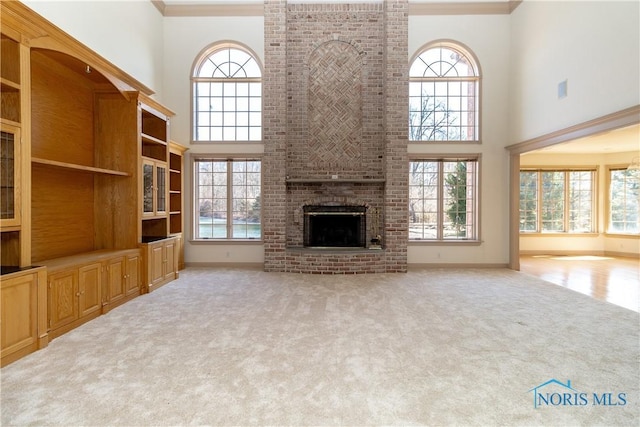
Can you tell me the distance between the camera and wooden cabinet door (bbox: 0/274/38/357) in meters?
2.79

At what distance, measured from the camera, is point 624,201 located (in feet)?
28.4

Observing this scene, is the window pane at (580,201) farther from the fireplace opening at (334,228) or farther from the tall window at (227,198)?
the tall window at (227,198)

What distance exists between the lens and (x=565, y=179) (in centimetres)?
892

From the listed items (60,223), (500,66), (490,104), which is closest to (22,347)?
(60,223)

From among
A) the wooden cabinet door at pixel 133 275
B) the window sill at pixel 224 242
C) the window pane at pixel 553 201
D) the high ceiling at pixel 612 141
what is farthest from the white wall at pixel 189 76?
the window pane at pixel 553 201

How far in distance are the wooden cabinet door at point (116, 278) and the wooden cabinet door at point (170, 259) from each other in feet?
3.43

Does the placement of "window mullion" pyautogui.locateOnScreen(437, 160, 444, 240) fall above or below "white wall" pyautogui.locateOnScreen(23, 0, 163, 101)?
below

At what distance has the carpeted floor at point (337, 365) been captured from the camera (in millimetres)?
2125

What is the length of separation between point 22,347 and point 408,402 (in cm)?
330

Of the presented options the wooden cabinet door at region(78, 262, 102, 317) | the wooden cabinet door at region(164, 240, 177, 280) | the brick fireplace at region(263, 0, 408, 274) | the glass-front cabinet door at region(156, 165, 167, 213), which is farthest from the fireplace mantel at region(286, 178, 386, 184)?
the wooden cabinet door at region(78, 262, 102, 317)

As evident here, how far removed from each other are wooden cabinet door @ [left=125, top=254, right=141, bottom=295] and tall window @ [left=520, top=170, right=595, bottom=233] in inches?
360

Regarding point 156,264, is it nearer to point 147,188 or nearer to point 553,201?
point 147,188

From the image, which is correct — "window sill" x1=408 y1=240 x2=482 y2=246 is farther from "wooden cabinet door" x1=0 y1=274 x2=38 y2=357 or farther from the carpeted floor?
"wooden cabinet door" x1=0 y1=274 x2=38 y2=357

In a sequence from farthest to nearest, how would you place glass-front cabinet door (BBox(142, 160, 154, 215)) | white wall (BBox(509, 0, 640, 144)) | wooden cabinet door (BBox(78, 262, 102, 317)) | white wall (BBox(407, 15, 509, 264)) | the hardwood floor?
white wall (BBox(407, 15, 509, 264)), glass-front cabinet door (BBox(142, 160, 154, 215)), the hardwood floor, white wall (BBox(509, 0, 640, 144)), wooden cabinet door (BBox(78, 262, 102, 317))
